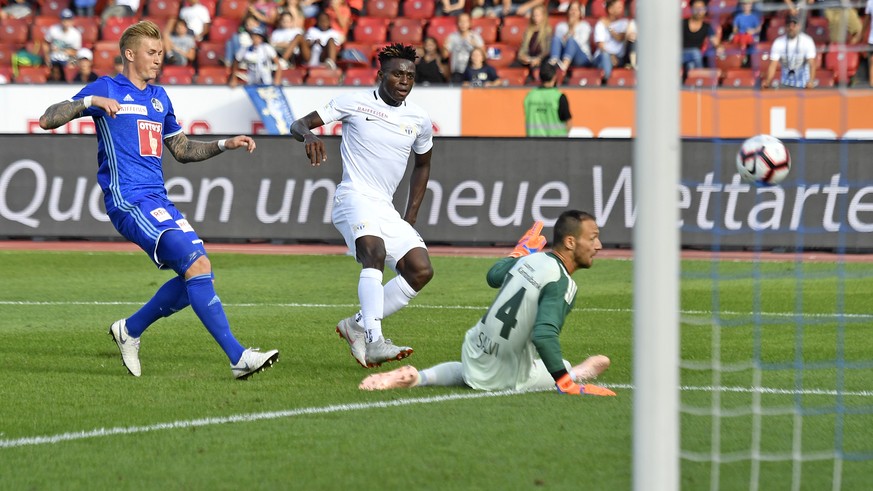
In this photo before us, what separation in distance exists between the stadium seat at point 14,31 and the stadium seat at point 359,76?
6.30 meters

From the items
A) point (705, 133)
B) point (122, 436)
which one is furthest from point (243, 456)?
point (705, 133)

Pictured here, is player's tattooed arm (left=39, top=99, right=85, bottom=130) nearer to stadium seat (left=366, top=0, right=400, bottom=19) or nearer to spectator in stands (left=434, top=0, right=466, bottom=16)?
spectator in stands (left=434, top=0, right=466, bottom=16)

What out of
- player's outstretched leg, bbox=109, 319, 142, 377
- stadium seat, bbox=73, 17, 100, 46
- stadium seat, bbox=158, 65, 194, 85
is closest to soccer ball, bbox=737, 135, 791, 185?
player's outstretched leg, bbox=109, 319, 142, 377

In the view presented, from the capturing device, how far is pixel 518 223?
16406 millimetres

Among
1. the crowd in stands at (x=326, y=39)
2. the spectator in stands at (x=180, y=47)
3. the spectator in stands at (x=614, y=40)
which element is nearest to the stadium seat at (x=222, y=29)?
the crowd in stands at (x=326, y=39)

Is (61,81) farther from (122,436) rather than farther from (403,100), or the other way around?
(122,436)

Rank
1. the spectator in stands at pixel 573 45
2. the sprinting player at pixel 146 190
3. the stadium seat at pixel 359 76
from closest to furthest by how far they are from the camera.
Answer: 1. the sprinting player at pixel 146 190
2. the spectator in stands at pixel 573 45
3. the stadium seat at pixel 359 76

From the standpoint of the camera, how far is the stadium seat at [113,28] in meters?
23.5

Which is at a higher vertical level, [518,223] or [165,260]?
[165,260]

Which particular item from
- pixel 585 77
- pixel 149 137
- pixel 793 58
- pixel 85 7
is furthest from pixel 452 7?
pixel 149 137

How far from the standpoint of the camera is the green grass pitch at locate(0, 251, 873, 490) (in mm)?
5523

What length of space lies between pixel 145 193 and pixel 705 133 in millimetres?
10592

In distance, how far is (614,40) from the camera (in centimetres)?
2062

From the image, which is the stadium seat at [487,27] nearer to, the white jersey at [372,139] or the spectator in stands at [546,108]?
the spectator in stands at [546,108]
